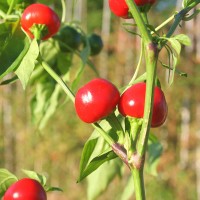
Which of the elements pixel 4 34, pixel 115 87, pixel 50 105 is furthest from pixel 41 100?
pixel 115 87

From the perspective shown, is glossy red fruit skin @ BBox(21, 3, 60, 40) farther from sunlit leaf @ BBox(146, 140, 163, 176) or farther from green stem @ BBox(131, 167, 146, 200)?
sunlit leaf @ BBox(146, 140, 163, 176)

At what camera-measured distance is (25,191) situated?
2.15 ft

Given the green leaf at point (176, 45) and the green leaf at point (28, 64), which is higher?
the green leaf at point (176, 45)

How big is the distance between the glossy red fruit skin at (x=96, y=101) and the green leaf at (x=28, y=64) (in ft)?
0.24

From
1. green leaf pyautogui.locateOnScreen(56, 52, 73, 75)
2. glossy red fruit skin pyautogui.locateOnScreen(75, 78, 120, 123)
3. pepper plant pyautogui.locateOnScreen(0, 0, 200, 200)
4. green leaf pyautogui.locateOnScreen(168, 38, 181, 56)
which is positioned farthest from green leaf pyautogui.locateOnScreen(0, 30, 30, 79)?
green leaf pyautogui.locateOnScreen(56, 52, 73, 75)

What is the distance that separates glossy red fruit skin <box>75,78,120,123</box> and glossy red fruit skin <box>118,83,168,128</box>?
15 mm

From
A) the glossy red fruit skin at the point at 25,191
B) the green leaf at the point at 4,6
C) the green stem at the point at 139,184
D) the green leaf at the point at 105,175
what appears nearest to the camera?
the green stem at the point at 139,184

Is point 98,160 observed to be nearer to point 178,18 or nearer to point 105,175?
point 178,18

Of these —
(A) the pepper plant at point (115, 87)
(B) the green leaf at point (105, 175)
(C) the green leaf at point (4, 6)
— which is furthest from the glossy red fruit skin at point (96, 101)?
(B) the green leaf at point (105, 175)

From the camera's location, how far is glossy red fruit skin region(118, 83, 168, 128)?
612 millimetres

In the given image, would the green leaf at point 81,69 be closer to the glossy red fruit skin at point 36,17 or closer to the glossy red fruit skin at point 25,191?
the glossy red fruit skin at point 36,17

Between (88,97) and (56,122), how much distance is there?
6.42m

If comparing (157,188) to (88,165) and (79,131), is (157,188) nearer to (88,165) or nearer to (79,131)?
(79,131)

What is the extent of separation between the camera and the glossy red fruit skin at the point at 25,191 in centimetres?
65
